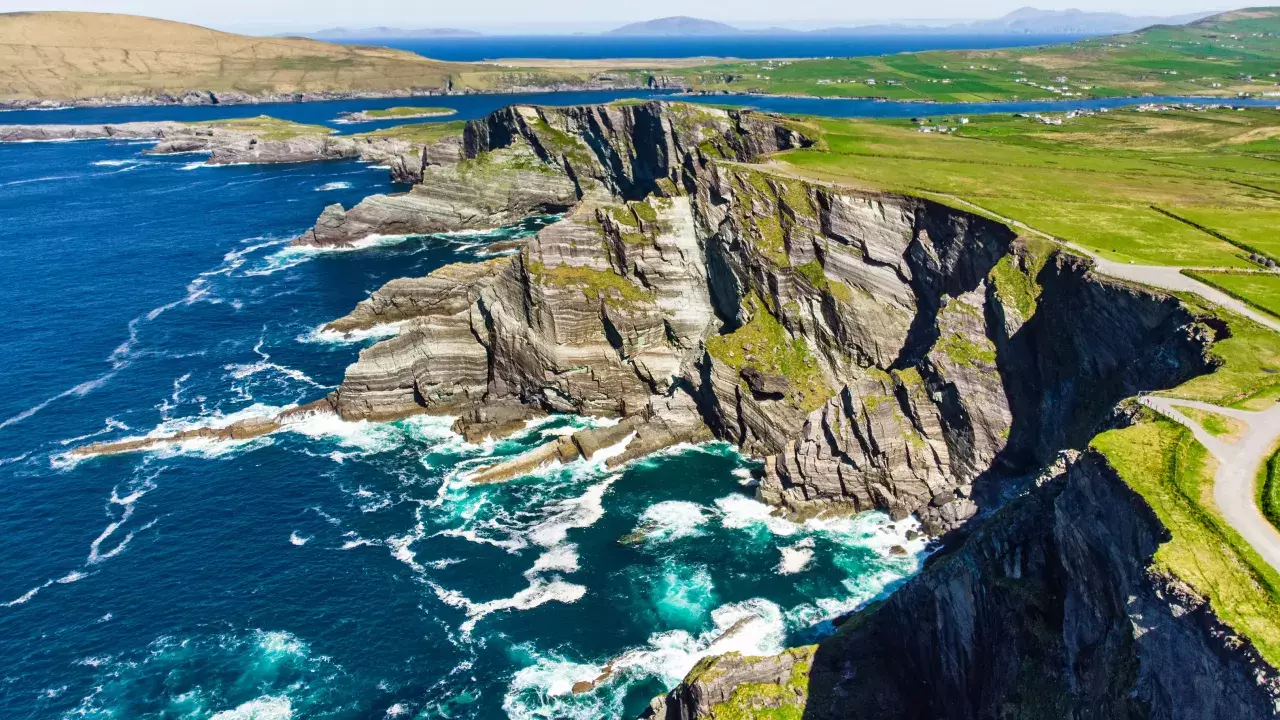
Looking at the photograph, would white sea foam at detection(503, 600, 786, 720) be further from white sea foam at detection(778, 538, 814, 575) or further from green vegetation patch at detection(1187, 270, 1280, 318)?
green vegetation patch at detection(1187, 270, 1280, 318)

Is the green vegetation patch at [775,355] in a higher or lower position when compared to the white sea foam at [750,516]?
higher

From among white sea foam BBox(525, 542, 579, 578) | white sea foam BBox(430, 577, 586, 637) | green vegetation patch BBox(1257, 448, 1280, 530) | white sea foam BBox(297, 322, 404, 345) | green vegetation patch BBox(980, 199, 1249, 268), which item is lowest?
white sea foam BBox(430, 577, 586, 637)

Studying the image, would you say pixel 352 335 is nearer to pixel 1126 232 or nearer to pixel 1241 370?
pixel 1126 232

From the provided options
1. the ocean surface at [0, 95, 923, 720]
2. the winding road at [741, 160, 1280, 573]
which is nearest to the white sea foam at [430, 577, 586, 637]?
the ocean surface at [0, 95, 923, 720]

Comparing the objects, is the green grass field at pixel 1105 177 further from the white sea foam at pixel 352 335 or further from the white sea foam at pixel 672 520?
the white sea foam at pixel 352 335

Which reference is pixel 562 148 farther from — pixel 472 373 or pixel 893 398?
pixel 893 398

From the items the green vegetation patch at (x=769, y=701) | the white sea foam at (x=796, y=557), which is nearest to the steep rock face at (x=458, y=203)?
the white sea foam at (x=796, y=557)

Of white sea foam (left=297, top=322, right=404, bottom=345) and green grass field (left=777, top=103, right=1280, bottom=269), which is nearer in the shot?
green grass field (left=777, top=103, right=1280, bottom=269)
